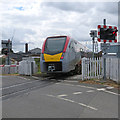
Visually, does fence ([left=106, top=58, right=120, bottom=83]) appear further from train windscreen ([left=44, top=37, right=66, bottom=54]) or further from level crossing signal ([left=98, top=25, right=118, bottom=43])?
train windscreen ([left=44, top=37, right=66, bottom=54])

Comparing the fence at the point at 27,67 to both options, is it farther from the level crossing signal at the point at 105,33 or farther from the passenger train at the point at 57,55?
the level crossing signal at the point at 105,33

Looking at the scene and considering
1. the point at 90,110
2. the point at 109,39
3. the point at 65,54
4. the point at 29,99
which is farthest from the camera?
the point at 65,54

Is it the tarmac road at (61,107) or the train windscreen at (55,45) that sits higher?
the train windscreen at (55,45)

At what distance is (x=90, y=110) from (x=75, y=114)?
28.7 inches

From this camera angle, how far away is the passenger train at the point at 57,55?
15.5 meters

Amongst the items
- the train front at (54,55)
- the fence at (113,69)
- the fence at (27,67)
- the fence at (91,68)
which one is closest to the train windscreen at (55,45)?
the train front at (54,55)

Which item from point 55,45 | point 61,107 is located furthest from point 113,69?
point 61,107

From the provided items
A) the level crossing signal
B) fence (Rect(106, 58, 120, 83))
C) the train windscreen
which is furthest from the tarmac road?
the train windscreen

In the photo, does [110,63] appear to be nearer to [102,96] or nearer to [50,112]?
[102,96]

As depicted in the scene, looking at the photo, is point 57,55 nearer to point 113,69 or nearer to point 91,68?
point 91,68

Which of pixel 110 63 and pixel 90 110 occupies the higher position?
pixel 110 63

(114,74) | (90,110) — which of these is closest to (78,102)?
A: (90,110)

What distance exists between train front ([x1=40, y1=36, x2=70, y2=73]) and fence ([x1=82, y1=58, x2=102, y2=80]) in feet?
5.54

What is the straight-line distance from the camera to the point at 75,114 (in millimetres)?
6078
